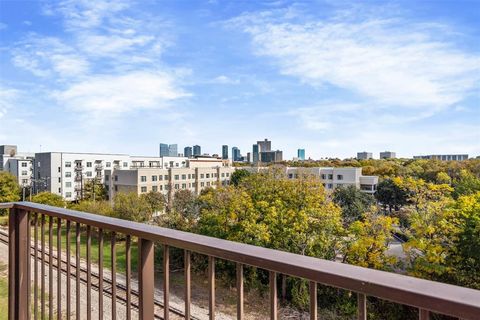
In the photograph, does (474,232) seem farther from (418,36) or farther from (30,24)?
(30,24)

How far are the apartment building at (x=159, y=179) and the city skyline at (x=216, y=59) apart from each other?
7317 mm

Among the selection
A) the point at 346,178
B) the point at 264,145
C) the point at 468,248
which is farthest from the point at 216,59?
the point at 264,145

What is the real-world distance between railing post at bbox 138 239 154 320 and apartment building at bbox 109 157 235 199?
21.7m

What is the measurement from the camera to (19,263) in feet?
5.81

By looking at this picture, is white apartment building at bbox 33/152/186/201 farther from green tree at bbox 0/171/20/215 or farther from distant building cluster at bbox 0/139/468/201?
green tree at bbox 0/171/20/215

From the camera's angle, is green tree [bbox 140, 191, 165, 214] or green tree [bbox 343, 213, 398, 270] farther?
green tree [bbox 140, 191, 165, 214]

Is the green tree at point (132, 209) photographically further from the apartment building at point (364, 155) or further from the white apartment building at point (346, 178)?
the apartment building at point (364, 155)

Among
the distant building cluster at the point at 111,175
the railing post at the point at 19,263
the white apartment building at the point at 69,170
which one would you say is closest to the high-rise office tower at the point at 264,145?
the distant building cluster at the point at 111,175

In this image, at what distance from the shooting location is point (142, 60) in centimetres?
966

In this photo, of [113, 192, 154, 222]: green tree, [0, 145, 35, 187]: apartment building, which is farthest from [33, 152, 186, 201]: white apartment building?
[113, 192, 154, 222]: green tree

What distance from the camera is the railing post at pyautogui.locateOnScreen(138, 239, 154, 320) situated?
1.06 m

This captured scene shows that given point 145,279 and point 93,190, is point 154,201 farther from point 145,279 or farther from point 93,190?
point 145,279

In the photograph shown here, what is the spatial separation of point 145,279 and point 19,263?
1.14 meters

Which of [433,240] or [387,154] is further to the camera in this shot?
[387,154]
